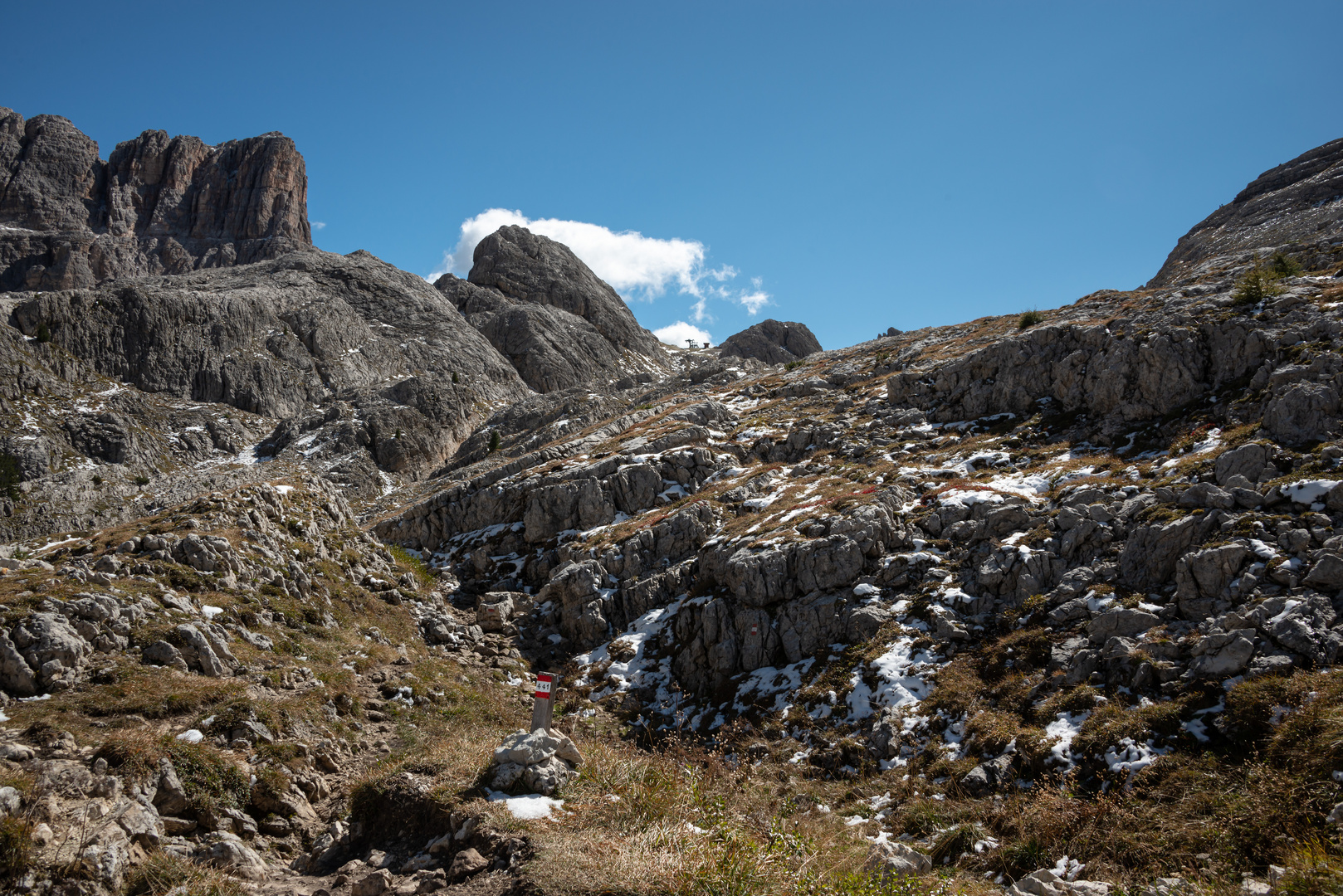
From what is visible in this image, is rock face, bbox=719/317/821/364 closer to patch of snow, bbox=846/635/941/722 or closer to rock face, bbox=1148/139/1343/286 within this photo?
rock face, bbox=1148/139/1343/286

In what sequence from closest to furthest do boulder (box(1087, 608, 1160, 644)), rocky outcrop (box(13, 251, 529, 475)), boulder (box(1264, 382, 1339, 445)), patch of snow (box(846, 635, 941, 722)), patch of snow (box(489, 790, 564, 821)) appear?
patch of snow (box(489, 790, 564, 821)) < boulder (box(1087, 608, 1160, 644)) < patch of snow (box(846, 635, 941, 722)) < boulder (box(1264, 382, 1339, 445)) < rocky outcrop (box(13, 251, 529, 475))

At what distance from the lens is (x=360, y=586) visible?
21984 mm

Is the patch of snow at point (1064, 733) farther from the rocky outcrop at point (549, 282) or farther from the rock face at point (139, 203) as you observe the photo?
the rock face at point (139, 203)

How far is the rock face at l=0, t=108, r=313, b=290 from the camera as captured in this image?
119375 millimetres

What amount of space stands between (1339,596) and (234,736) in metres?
21.1

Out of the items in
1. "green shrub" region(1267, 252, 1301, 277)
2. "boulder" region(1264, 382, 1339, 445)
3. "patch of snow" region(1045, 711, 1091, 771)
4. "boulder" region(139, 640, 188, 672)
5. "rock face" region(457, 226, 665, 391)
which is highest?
"rock face" region(457, 226, 665, 391)

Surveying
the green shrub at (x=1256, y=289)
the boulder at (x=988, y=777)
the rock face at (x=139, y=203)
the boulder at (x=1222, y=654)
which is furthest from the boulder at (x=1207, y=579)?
the rock face at (x=139, y=203)

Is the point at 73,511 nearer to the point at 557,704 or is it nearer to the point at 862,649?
the point at 557,704

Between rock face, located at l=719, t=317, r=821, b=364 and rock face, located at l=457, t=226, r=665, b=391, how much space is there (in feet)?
53.6

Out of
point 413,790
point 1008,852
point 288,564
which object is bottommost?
point 1008,852

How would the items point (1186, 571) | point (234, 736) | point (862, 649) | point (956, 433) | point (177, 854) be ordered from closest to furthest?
point (177, 854) < point (234, 736) < point (1186, 571) < point (862, 649) < point (956, 433)

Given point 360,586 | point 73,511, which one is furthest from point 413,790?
point 73,511

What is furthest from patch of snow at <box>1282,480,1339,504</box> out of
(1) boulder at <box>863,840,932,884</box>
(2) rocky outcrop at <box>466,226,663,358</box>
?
(2) rocky outcrop at <box>466,226,663,358</box>

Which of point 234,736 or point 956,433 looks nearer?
point 234,736
